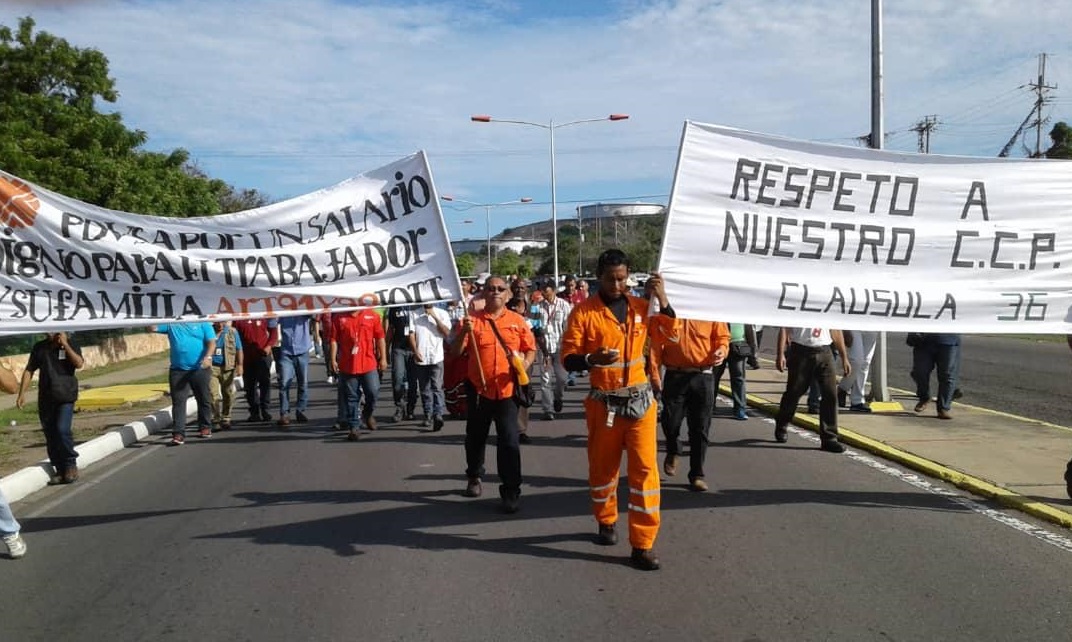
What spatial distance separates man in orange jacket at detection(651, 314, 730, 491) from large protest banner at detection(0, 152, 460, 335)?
7.28ft

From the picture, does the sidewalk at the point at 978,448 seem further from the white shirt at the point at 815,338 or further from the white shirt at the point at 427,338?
the white shirt at the point at 427,338

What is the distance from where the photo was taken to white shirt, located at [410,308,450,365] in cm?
1166

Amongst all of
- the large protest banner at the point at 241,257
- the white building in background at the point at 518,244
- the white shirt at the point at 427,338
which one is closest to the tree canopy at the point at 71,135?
the white shirt at the point at 427,338

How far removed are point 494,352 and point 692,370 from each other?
5.74 feet

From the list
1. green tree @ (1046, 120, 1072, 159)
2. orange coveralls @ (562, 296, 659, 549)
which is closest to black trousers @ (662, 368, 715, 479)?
orange coveralls @ (562, 296, 659, 549)

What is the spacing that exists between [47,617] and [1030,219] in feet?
22.7

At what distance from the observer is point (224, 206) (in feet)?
157

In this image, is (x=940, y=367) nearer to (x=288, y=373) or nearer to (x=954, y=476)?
(x=954, y=476)

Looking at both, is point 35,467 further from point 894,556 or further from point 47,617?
point 894,556

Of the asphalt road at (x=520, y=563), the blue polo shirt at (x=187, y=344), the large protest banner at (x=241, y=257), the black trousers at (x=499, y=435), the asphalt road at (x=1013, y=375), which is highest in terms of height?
the large protest banner at (x=241, y=257)

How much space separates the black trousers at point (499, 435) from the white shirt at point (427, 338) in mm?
3945

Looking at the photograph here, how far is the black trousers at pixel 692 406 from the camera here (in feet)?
25.8

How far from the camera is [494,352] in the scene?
750 centimetres

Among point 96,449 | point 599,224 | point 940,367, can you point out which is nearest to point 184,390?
point 96,449
